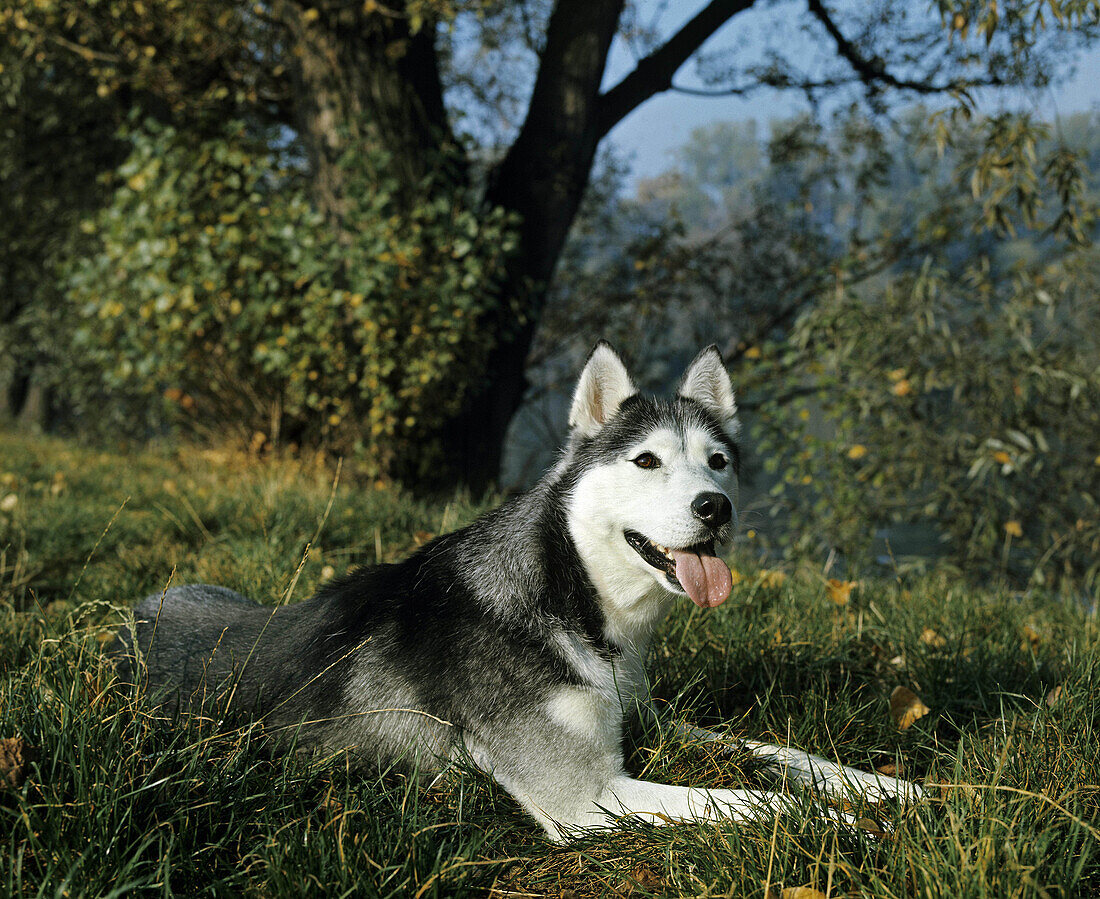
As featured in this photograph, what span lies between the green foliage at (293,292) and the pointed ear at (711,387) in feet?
13.5

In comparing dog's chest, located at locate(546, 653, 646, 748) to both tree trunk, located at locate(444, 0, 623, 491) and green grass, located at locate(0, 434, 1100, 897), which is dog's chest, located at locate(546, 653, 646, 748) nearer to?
green grass, located at locate(0, 434, 1100, 897)

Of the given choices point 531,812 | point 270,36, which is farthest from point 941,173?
point 531,812

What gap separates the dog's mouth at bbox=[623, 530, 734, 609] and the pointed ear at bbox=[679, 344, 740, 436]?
0.70m

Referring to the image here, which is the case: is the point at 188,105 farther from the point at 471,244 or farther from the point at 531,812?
the point at 531,812

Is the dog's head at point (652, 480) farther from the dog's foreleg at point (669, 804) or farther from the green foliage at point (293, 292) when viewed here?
the green foliage at point (293, 292)

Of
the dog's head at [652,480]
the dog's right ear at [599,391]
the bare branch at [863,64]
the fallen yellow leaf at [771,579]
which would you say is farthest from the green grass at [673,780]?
the bare branch at [863,64]

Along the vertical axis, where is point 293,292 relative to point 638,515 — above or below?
above

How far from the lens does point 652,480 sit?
8.66 ft

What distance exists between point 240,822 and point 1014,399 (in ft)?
21.6

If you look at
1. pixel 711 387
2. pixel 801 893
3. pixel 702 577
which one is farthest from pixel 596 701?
pixel 711 387

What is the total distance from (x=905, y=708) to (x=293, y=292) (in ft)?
20.6

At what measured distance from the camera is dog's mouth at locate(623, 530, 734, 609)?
2537mm

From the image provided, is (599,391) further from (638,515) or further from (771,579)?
(771,579)

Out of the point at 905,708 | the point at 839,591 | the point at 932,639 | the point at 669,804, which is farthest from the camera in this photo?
the point at 839,591
